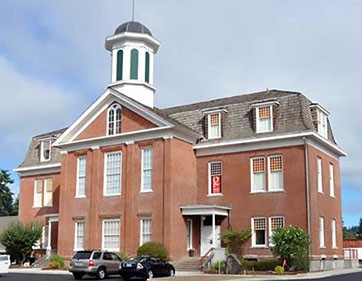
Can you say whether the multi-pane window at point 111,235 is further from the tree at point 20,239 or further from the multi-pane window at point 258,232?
the multi-pane window at point 258,232

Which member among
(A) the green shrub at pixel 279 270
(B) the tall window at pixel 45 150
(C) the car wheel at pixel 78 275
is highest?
(B) the tall window at pixel 45 150

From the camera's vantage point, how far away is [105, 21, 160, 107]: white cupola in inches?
1745

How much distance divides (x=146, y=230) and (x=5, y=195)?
68.0 metres

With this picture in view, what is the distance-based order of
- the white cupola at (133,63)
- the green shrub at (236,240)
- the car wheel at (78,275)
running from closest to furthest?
the car wheel at (78,275)
the green shrub at (236,240)
the white cupola at (133,63)

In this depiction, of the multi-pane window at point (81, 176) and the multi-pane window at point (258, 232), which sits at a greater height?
the multi-pane window at point (81, 176)

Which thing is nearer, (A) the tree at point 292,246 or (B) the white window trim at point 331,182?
(A) the tree at point 292,246

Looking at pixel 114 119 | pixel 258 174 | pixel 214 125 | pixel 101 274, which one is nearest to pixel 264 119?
pixel 258 174

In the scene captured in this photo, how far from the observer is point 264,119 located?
1523 inches

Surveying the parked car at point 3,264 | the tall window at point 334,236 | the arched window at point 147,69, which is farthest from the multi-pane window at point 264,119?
the parked car at point 3,264

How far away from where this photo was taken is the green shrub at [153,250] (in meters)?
36.0

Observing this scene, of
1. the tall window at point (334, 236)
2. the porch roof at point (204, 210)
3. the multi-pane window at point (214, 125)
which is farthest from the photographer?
the multi-pane window at point (214, 125)

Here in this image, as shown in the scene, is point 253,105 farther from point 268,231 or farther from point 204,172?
point 268,231

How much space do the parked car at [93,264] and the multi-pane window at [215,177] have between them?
386 inches

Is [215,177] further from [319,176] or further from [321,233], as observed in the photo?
[321,233]
